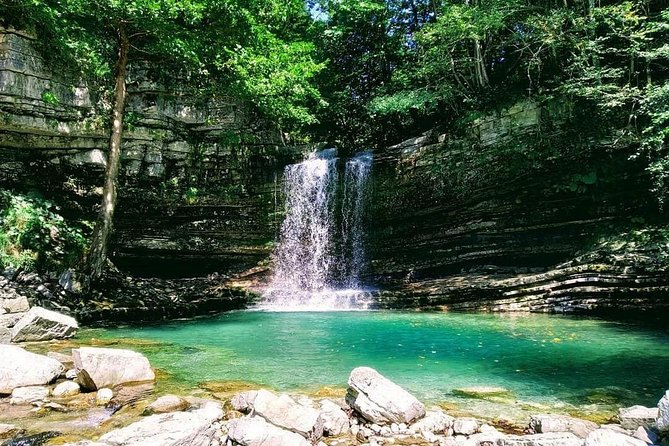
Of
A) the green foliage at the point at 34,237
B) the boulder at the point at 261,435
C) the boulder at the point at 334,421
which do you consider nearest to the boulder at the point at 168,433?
the boulder at the point at 261,435

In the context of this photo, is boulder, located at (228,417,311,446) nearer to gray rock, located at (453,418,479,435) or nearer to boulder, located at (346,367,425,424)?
boulder, located at (346,367,425,424)

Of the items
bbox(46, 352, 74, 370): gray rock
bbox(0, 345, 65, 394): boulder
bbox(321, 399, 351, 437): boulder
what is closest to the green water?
bbox(46, 352, 74, 370): gray rock

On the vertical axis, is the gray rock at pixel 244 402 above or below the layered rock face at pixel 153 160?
below

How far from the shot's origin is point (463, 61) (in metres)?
15.1

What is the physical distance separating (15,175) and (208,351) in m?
10.4

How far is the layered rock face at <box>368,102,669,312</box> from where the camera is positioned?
11648 millimetres

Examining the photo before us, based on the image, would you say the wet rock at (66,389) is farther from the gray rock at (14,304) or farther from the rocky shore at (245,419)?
Answer: the gray rock at (14,304)


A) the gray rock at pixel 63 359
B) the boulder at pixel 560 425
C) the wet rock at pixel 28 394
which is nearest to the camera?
the boulder at pixel 560 425

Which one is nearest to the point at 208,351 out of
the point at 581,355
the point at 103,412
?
the point at 103,412

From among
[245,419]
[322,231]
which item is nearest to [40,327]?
[245,419]

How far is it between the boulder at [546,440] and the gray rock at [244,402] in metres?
2.33

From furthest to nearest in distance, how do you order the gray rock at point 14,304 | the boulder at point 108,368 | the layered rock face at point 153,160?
the layered rock face at point 153,160, the gray rock at point 14,304, the boulder at point 108,368

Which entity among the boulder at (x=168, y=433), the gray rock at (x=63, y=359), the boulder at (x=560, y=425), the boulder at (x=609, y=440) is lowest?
the boulder at (x=560, y=425)

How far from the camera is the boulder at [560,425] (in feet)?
12.6
